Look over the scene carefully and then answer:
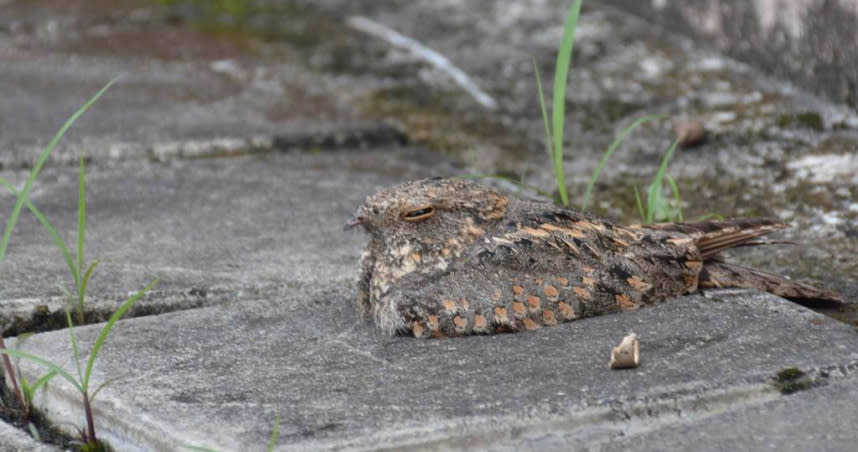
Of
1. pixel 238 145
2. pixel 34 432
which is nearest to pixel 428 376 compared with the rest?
pixel 34 432

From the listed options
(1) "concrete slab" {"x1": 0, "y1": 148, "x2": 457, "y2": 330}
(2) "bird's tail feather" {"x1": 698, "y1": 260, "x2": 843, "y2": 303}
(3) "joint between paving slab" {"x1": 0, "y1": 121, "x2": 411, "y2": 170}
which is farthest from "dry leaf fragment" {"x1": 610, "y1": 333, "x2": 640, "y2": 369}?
(3) "joint between paving slab" {"x1": 0, "y1": 121, "x2": 411, "y2": 170}

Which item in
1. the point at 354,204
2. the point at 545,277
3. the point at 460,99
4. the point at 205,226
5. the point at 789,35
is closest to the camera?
the point at 545,277

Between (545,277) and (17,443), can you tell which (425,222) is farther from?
(17,443)

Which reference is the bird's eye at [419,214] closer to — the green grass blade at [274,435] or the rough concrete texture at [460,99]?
the green grass blade at [274,435]

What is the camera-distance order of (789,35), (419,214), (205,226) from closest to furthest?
1. (419,214)
2. (205,226)
3. (789,35)

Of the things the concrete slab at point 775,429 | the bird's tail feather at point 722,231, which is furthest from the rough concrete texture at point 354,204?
the bird's tail feather at point 722,231

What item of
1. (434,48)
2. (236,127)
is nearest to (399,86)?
(434,48)
